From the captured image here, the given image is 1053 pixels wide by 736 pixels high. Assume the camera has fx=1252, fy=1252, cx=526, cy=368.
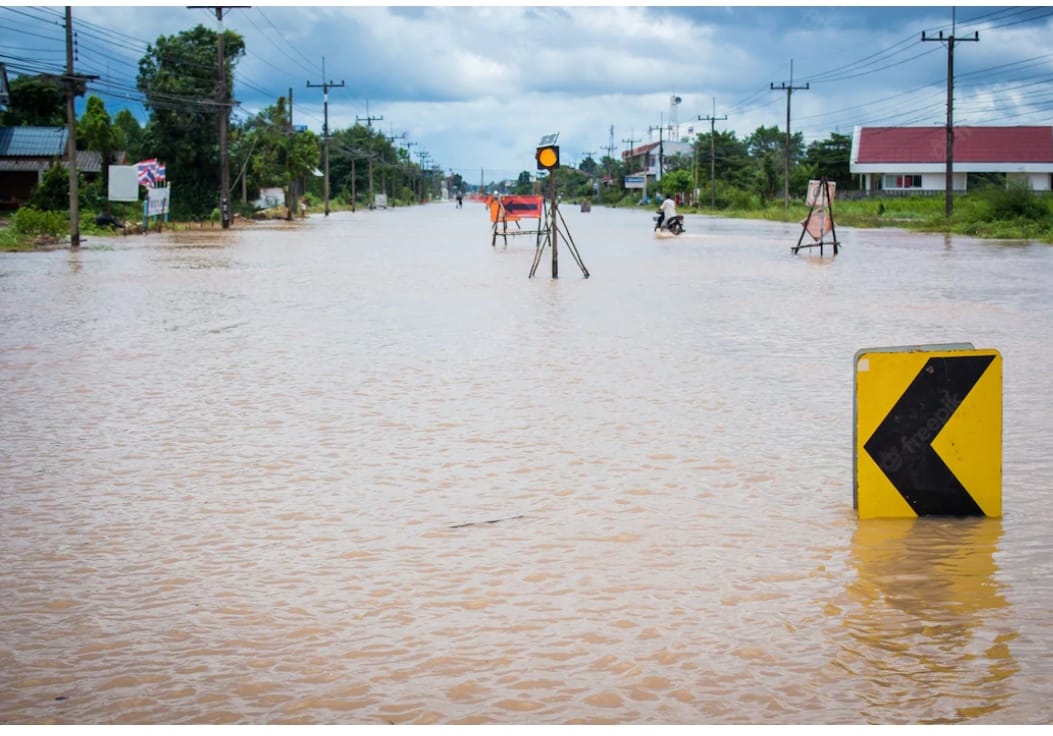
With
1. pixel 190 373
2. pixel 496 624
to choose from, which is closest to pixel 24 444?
pixel 190 373

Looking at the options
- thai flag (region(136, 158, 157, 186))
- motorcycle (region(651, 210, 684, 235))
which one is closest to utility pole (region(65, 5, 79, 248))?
thai flag (region(136, 158, 157, 186))

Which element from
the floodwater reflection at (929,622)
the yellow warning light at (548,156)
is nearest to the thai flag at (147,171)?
the yellow warning light at (548,156)

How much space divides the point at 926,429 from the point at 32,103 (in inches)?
2706

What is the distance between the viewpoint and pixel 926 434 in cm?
630

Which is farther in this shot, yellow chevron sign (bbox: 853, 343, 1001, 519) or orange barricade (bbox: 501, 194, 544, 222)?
orange barricade (bbox: 501, 194, 544, 222)

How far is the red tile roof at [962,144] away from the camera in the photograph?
310ft

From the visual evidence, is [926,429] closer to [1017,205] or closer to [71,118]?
[71,118]

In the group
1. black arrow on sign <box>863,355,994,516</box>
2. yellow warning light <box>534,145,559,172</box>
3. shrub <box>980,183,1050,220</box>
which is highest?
shrub <box>980,183,1050,220</box>

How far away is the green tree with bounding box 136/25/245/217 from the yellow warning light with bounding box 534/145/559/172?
48.3m

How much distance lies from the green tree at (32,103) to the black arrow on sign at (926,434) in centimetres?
6614

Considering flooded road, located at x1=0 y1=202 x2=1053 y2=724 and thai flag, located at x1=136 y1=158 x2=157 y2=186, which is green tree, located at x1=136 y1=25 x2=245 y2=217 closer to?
thai flag, located at x1=136 y1=158 x2=157 y2=186

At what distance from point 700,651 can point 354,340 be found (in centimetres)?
961

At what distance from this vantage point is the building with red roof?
93.8m

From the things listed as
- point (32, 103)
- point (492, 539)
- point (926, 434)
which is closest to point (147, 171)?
point (32, 103)
